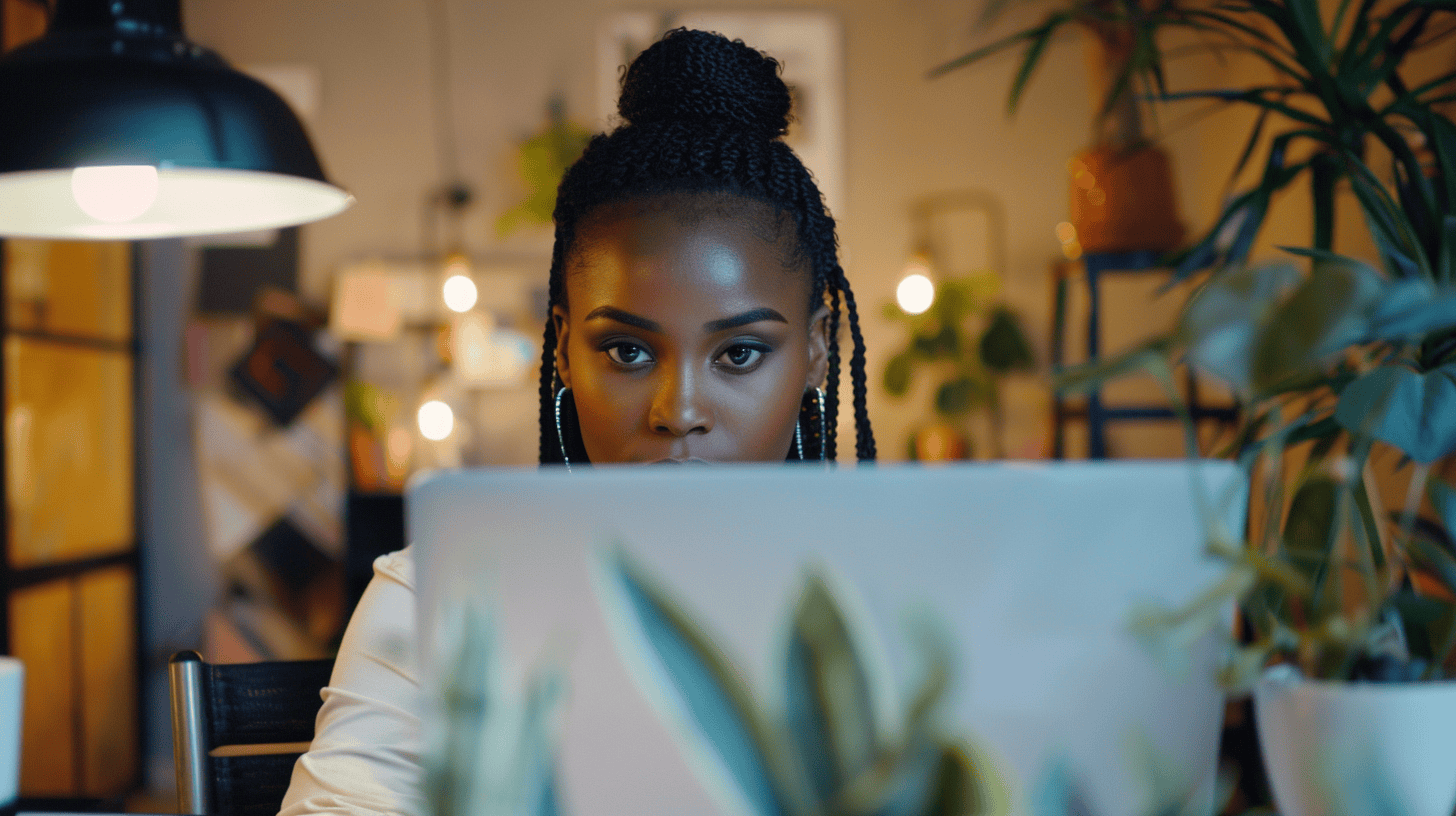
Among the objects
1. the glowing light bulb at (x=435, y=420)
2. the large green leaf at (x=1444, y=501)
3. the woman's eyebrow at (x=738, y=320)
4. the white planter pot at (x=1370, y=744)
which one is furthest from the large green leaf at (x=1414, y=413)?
the glowing light bulb at (x=435, y=420)

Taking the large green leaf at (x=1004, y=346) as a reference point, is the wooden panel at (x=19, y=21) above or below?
above

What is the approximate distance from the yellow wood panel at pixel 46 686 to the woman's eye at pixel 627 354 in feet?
7.32

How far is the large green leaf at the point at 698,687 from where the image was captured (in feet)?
0.94

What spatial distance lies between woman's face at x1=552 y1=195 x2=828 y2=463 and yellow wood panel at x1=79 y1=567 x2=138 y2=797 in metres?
2.50

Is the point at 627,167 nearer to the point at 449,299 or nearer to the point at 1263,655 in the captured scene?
the point at 1263,655

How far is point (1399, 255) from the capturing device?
2.69 ft

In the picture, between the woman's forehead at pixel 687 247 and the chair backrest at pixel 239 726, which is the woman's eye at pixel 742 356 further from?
the chair backrest at pixel 239 726

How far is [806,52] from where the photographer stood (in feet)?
9.86

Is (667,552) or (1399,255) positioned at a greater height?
(1399,255)

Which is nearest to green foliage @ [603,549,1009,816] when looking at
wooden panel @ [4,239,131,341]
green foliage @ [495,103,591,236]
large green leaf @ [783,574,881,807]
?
large green leaf @ [783,574,881,807]

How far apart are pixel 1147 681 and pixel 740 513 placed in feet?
0.50

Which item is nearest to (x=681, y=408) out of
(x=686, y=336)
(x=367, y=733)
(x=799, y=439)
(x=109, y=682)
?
(x=686, y=336)

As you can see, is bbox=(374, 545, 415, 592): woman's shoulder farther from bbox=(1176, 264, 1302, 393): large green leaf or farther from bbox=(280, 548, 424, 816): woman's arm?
bbox=(1176, 264, 1302, 393): large green leaf

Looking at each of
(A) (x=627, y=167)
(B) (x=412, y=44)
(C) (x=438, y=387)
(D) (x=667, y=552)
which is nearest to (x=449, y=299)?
(C) (x=438, y=387)
